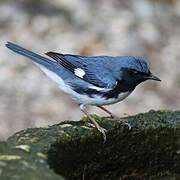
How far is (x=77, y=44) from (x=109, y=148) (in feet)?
15.3

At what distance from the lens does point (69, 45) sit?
7.62 metres

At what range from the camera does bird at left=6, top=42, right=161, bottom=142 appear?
3.84 m

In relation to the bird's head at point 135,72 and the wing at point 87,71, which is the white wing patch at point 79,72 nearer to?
the wing at point 87,71

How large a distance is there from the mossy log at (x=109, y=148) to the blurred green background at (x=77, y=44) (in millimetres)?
3183

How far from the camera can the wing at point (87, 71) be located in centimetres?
390

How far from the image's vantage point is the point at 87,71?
4020 mm

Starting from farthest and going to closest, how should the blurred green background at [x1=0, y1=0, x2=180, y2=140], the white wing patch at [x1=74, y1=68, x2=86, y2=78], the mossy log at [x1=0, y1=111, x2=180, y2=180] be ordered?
1. the blurred green background at [x1=0, y1=0, x2=180, y2=140]
2. the white wing patch at [x1=74, y1=68, x2=86, y2=78]
3. the mossy log at [x1=0, y1=111, x2=180, y2=180]

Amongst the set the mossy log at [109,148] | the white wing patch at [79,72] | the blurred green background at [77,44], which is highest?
the blurred green background at [77,44]

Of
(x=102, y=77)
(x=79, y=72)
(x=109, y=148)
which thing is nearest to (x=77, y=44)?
(x=79, y=72)

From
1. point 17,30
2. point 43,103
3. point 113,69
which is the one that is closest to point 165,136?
point 113,69

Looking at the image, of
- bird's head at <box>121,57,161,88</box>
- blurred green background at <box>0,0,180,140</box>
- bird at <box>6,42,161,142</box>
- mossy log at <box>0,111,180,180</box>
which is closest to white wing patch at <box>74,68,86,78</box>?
bird at <box>6,42,161,142</box>

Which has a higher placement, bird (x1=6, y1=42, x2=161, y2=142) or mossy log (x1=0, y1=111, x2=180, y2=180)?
bird (x1=6, y1=42, x2=161, y2=142)

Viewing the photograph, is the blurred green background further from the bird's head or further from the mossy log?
the mossy log

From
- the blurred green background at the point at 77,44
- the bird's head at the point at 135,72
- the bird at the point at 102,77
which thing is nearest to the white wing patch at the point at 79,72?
the bird at the point at 102,77
